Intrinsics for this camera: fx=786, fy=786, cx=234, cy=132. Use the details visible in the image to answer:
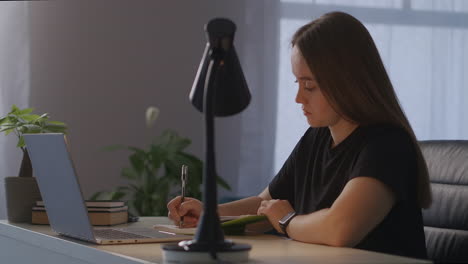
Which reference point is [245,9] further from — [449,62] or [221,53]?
[221,53]

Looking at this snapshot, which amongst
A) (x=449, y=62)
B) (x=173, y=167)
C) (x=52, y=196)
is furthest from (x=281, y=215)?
(x=449, y=62)

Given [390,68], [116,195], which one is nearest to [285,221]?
[116,195]

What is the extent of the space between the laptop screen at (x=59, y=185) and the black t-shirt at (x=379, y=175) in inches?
23.8

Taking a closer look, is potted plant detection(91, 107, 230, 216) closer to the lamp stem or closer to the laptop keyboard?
the laptop keyboard

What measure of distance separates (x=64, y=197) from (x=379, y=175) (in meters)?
0.69

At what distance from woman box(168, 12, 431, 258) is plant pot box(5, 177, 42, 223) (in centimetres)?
74

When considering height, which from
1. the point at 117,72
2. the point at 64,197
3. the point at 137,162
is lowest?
the point at 137,162

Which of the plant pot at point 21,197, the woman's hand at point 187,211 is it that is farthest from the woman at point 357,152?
the plant pot at point 21,197

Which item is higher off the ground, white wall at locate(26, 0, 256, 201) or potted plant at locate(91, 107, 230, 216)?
white wall at locate(26, 0, 256, 201)

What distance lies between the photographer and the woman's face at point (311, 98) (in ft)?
6.15

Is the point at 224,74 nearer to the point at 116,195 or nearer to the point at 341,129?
the point at 341,129

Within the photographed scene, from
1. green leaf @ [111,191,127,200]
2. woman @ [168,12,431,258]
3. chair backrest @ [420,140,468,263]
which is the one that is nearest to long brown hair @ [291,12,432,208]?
woman @ [168,12,431,258]

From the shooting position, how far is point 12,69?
384cm

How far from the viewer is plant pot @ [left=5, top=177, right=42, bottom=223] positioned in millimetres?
2248
